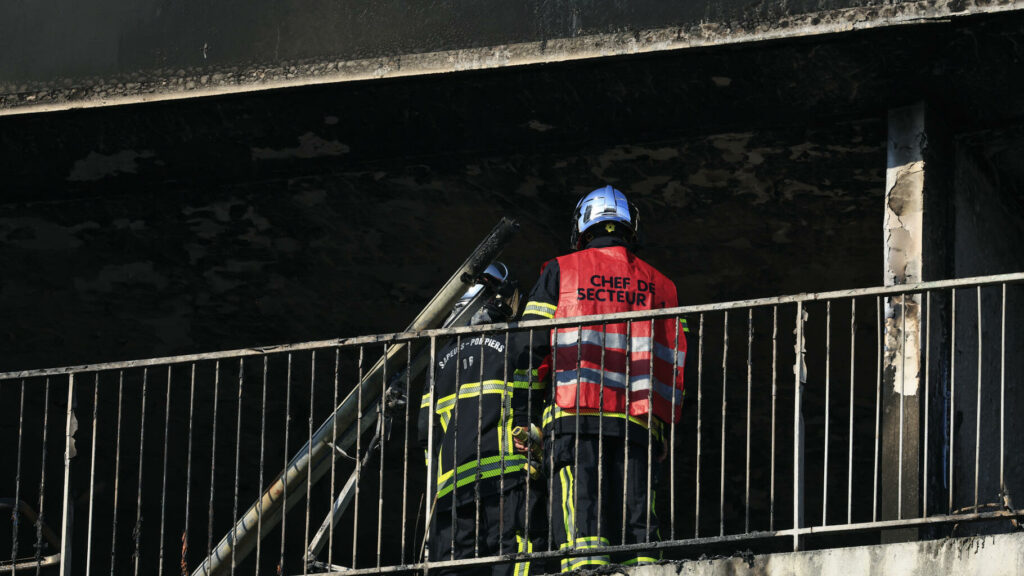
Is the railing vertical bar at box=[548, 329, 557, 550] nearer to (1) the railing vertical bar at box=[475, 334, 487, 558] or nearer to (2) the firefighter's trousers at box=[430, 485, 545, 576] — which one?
(2) the firefighter's trousers at box=[430, 485, 545, 576]

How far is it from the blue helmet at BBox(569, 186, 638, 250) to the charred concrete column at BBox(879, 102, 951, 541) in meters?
1.38

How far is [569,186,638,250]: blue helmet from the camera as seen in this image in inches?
407

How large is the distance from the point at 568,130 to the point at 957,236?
219 cm

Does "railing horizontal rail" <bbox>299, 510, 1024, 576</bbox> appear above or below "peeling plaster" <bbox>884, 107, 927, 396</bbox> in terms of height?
below

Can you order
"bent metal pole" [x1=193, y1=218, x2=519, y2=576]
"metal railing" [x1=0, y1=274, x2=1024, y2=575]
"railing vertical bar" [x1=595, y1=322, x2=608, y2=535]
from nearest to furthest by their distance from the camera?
"railing vertical bar" [x1=595, y1=322, x2=608, y2=535] → "metal railing" [x1=0, y1=274, x2=1024, y2=575] → "bent metal pole" [x1=193, y1=218, x2=519, y2=576]

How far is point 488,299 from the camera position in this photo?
36.9 ft

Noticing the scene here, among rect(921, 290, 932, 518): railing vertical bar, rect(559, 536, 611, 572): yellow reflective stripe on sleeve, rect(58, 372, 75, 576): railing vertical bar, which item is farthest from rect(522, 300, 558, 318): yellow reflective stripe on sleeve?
rect(58, 372, 75, 576): railing vertical bar

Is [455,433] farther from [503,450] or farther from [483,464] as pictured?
[483,464]

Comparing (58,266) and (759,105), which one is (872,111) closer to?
(759,105)

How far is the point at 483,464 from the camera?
10.2m

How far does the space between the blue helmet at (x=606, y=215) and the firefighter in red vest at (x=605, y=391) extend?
14 mm

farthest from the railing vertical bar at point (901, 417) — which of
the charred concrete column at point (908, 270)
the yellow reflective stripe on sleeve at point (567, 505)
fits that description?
the yellow reflective stripe on sleeve at point (567, 505)

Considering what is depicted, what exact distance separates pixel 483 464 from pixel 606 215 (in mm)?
1398

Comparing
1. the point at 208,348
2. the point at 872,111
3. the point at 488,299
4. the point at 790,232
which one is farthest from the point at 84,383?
the point at 872,111
